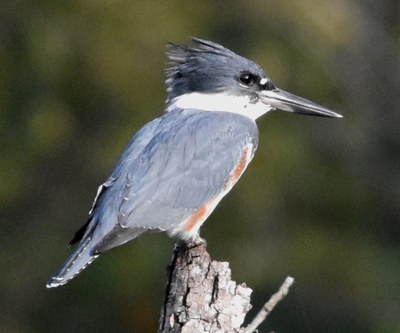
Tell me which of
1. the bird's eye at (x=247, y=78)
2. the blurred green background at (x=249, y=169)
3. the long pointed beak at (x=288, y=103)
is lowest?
the blurred green background at (x=249, y=169)

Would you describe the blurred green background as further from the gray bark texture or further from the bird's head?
the gray bark texture

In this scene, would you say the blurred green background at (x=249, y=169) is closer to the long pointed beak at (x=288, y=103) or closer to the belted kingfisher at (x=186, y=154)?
the long pointed beak at (x=288, y=103)

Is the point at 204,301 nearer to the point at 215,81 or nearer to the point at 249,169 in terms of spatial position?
the point at 215,81

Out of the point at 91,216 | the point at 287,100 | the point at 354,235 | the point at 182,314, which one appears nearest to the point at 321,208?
the point at 354,235

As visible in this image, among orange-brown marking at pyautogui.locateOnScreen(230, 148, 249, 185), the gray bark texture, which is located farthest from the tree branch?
orange-brown marking at pyautogui.locateOnScreen(230, 148, 249, 185)

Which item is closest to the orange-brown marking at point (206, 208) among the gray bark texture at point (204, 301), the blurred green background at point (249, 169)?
the gray bark texture at point (204, 301)

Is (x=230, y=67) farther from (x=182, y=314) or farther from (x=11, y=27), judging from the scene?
(x=11, y=27)

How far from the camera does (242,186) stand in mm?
9312

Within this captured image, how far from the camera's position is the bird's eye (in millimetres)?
6223

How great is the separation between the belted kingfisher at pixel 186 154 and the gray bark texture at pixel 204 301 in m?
0.45

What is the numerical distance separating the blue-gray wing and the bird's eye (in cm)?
18

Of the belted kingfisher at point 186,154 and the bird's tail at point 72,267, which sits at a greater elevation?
the belted kingfisher at point 186,154

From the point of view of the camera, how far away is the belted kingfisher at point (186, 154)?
221 inches

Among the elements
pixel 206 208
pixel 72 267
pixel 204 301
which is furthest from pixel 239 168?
pixel 204 301
